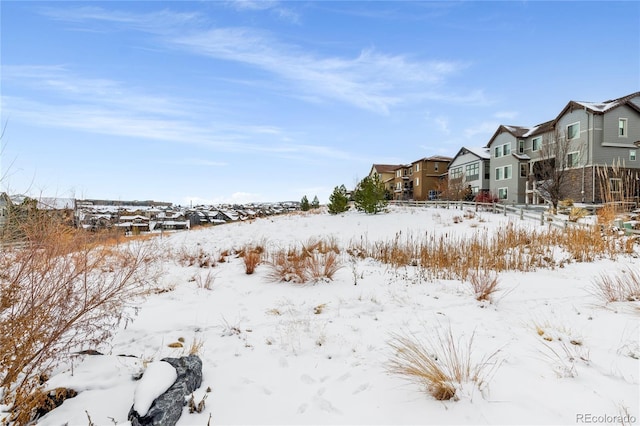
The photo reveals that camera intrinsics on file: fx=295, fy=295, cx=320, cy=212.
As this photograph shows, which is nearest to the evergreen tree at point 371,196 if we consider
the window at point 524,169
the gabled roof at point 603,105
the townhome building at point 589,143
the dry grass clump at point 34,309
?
the townhome building at point 589,143

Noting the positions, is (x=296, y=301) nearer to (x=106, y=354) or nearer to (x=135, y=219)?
(x=106, y=354)

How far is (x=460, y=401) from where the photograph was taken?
7.91 ft

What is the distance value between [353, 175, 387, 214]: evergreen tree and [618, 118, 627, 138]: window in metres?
22.2

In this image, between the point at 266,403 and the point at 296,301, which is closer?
the point at 266,403

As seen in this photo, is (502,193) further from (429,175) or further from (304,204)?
(304,204)

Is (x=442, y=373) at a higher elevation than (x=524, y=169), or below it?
below

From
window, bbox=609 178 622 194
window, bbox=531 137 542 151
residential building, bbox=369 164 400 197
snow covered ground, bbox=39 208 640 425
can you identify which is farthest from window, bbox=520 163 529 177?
snow covered ground, bbox=39 208 640 425

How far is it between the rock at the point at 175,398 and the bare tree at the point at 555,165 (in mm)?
25332

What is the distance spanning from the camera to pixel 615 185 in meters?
7.80

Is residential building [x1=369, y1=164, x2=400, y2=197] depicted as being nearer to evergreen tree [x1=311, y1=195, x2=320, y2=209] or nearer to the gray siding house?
the gray siding house

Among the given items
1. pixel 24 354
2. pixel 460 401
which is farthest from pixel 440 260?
pixel 24 354

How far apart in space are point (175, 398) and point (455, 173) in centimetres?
4713

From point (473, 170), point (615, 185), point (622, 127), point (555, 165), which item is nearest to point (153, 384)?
point (615, 185)

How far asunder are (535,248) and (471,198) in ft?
109
